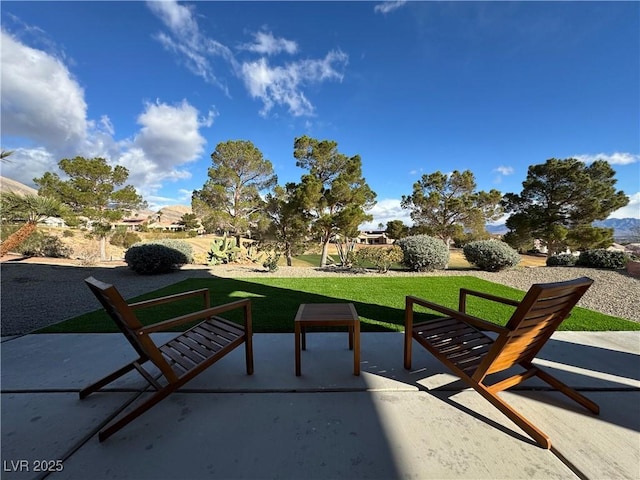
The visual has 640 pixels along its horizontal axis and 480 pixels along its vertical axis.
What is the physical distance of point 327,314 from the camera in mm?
2680

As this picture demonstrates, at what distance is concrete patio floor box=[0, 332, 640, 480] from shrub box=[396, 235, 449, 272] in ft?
21.7

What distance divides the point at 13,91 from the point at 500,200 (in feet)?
69.6

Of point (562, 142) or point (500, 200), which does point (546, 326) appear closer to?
point (562, 142)

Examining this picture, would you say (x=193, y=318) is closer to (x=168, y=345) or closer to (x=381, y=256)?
(x=168, y=345)

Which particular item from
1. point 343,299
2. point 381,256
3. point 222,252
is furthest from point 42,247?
point 381,256

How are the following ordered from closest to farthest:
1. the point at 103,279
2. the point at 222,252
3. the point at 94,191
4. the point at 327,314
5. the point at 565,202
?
the point at 327,314
the point at 103,279
the point at 222,252
the point at 94,191
the point at 565,202

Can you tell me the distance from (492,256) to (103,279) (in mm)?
13026

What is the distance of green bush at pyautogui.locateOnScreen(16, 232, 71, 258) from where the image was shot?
11.8 m

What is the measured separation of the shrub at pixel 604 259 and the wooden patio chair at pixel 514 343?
33.6ft

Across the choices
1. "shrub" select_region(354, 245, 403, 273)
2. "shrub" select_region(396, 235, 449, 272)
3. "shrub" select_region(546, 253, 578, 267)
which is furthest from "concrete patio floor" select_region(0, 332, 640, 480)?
"shrub" select_region(546, 253, 578, 267)

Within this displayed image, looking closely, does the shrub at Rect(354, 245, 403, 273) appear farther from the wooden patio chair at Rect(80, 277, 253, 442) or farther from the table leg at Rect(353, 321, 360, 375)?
the wooden patio chair at Rect(80, 277, 253, 442)

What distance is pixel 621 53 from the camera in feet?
21.6

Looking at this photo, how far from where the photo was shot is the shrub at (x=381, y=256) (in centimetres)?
927

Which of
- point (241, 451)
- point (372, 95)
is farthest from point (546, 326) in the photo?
point (372, 95)
